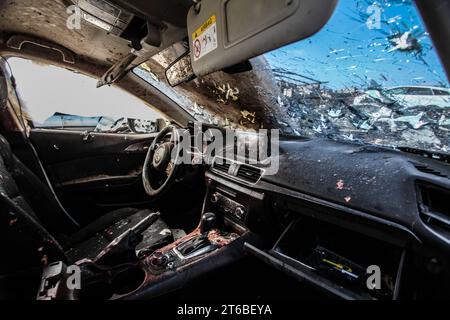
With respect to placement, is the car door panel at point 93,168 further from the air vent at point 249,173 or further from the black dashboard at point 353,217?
the black dashboard at point 353,217

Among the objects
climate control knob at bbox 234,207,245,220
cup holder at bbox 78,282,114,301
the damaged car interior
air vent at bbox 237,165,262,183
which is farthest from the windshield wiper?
cup holder at bbox 78,282,114,301

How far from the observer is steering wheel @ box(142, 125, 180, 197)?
2.11m

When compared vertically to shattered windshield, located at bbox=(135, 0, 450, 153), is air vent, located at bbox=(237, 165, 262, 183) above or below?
below

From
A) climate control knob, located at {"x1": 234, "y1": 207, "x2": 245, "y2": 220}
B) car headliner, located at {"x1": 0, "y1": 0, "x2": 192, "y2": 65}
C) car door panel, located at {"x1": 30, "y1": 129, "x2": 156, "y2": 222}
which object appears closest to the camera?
climate control knob, located at {"x1": 234, "y1": 207, "x2": 245, "y2": 220}

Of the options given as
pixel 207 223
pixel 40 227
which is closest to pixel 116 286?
pixel 40 227

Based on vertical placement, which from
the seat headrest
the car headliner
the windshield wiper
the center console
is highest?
the car headliner

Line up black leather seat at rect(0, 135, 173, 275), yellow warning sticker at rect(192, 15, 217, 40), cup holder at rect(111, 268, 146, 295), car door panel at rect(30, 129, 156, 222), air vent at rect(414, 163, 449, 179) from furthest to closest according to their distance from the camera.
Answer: car door panel at rect(30, 129, 156, 222) < cup holder at rect(111, 268, 146, 295) < black leather seat at rect(0, 135, 173, 275) < air vent at rect(414, 163, 449, 179) < yellow warning sticker at rect(192, 15, 217, 40)

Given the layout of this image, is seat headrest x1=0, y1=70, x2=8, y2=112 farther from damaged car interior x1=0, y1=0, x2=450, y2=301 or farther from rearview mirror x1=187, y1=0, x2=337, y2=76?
rearview mirror x1=187, y1=0, x2=337, y2=76

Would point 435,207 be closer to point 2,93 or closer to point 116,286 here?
point 116,286

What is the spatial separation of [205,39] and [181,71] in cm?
80

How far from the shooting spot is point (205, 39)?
1.10 metres

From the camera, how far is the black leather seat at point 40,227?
135cm
